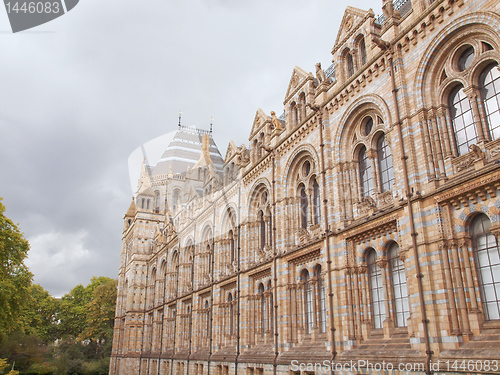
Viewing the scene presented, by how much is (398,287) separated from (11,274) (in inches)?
1130

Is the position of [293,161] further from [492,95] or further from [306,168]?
[492,95]

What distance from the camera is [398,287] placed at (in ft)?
54.7

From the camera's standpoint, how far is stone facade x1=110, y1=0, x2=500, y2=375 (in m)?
13.7

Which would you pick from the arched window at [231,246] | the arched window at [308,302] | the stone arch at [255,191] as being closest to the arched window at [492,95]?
the arched window at [308,302]

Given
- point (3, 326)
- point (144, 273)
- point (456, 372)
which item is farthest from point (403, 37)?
point (144, 273)

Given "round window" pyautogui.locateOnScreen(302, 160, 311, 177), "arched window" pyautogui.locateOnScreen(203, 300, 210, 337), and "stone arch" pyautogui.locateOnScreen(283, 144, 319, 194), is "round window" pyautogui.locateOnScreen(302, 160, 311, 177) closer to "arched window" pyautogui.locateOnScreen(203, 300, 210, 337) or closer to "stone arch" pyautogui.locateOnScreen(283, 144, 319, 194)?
"stone arch" pyautogui.locateOnScreen(283, 144, 319, 194)

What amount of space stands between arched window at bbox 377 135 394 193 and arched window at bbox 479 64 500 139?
180 inches

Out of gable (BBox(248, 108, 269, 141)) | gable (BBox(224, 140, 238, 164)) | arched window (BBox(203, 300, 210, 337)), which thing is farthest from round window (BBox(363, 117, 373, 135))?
arched window (BBox(203, 300, 210, 337))

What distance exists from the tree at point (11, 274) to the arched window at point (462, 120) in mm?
28704

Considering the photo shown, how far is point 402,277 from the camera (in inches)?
651

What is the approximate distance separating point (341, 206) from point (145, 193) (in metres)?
49.2

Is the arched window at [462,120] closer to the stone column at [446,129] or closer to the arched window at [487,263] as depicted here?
the stone column at [446,129]

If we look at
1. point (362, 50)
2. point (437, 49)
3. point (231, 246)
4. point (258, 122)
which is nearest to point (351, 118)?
point (362, 50)

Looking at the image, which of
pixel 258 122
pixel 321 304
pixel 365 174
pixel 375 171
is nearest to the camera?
pixel 375 171
